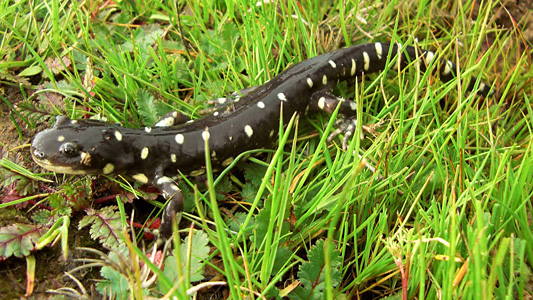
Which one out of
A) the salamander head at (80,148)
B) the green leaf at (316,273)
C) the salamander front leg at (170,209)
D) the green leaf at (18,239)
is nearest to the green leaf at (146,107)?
the salamander head at (80,148)

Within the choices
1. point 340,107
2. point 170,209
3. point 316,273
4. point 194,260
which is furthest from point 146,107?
point 316,273

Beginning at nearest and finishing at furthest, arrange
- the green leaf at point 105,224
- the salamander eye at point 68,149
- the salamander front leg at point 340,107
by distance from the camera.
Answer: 1. the green leaf at point 105,224
2. the salamander eye at point 68,149
3. the salamander front leg at point 340,107

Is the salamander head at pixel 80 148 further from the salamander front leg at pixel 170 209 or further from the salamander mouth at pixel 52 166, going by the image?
the salamander front leg at pixel 170 209

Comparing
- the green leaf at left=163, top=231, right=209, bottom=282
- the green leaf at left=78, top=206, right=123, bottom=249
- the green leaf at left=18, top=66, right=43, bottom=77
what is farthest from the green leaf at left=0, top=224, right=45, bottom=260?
the green leaf at left=18, top=66, right=43, bottom=77

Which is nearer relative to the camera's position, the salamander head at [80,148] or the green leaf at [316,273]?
the green leaf at [316,273]

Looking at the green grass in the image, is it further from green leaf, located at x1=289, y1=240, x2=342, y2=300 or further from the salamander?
the salamander
